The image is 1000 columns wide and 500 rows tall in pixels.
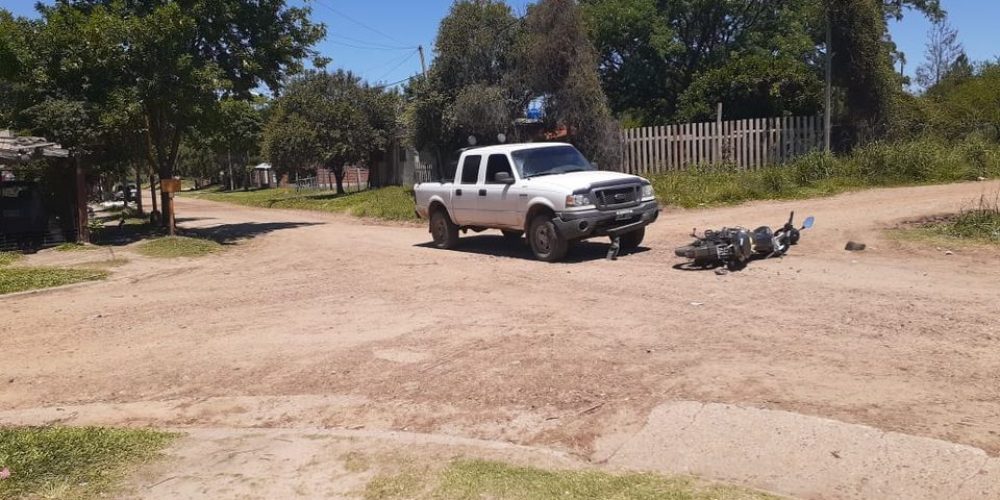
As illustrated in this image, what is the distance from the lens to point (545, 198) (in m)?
11.8

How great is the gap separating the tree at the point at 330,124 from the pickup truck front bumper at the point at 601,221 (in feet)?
86.1

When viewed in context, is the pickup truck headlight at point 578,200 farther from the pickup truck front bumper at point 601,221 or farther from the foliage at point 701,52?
the foliage at point 701,52

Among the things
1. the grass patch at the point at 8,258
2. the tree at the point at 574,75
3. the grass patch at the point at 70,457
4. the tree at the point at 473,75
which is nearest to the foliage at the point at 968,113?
the tree at the point at 574,75

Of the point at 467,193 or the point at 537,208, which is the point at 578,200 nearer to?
the point at 537,208

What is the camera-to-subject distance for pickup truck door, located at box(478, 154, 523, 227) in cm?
1253

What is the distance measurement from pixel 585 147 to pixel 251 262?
10.3m

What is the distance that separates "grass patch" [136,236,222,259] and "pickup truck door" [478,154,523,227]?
674cm

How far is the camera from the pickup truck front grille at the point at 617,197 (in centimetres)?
1160

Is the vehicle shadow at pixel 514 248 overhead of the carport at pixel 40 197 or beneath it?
beneath

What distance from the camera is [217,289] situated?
11.5 meters

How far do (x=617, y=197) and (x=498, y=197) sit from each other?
2.04 meters

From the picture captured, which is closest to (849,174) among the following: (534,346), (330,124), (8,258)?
(534,346)

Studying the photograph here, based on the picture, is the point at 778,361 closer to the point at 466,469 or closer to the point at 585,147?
the point at 466,469

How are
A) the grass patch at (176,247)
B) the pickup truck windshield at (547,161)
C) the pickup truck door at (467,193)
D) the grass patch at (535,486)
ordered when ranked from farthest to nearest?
the grass patch at (176,247) → the pickup truck door at (467,193) → the pickup truck windshield at (547,161) → the grass patch at (535,486)
